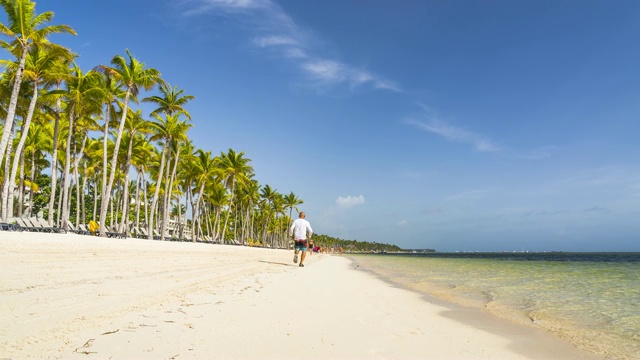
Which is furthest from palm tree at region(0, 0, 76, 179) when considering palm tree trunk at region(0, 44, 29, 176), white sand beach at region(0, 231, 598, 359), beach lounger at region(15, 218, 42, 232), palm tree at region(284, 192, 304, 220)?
palm tree at region(284, 192, 304, 220)

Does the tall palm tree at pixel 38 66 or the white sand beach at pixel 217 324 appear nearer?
the white sand beach at pixel 217 324

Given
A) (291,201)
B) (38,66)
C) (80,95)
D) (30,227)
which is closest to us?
(30,227)

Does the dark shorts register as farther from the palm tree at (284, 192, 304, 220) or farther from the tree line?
the palm tree at (284, 192, 304, 220)

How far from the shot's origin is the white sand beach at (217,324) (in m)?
3.12

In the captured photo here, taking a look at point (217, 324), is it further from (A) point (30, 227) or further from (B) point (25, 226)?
(B) point (25, 226)

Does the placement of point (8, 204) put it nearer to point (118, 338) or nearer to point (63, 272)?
point (63, 272)

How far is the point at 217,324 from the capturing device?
156 inches

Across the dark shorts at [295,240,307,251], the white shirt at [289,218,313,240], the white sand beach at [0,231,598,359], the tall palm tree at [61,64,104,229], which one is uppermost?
the tall palm tree at [61,64,104,229]

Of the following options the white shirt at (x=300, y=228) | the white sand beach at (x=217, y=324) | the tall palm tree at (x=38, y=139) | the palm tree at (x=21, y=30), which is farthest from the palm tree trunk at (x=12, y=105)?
the tall palm tree at (x=38, y=139)

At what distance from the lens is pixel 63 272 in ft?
20.9

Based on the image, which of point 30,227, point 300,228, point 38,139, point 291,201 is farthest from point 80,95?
point 291,201

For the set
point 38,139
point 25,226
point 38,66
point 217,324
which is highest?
point 38,66

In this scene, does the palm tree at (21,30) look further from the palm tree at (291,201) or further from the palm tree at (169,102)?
the palm tree at (291,201)

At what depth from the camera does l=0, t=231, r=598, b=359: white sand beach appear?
312 centimetres
